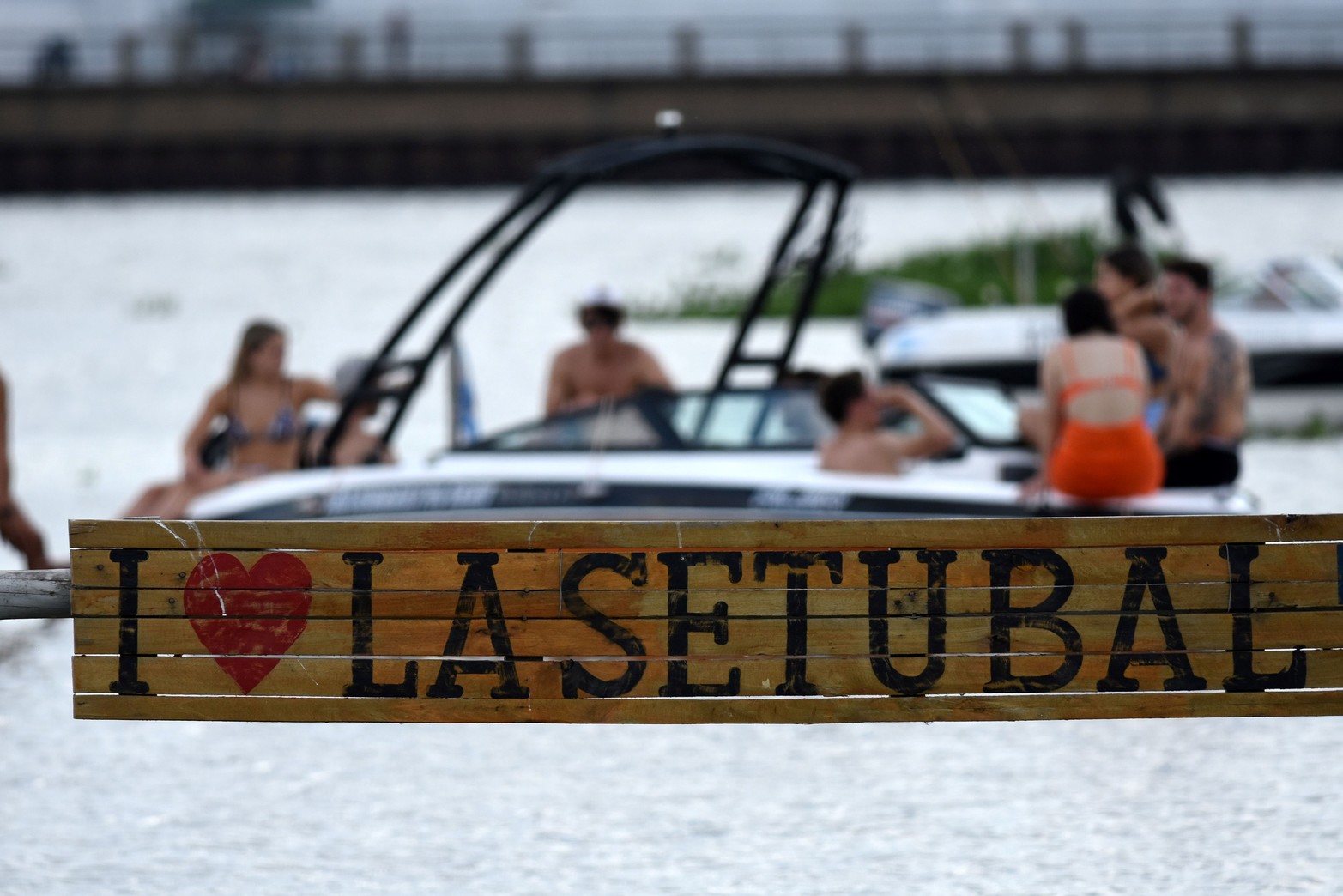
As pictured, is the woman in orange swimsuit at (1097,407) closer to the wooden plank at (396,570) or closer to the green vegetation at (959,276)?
the wooden plank at (396,570)

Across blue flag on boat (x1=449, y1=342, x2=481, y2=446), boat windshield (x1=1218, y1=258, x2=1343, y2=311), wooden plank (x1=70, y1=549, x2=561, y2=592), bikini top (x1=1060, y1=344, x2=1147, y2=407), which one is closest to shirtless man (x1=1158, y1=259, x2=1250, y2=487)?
bikini top (x1=1060, y1=344, x2=1147, y2=407)

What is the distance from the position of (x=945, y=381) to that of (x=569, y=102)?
29450mm

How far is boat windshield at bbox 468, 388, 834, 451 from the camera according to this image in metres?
7.43

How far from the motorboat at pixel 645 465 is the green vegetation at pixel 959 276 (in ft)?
41.9

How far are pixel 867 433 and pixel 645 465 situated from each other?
0.84 m

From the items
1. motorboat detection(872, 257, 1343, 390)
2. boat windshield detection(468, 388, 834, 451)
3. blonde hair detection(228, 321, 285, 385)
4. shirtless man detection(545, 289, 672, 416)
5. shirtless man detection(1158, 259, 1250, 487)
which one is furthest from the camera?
motorboat detection(872, 257, 1343, 390)

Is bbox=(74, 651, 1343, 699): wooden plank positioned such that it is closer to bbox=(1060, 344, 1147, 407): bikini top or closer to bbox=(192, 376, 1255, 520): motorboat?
bbox=(1060, 344, 1147, 407): bikini top

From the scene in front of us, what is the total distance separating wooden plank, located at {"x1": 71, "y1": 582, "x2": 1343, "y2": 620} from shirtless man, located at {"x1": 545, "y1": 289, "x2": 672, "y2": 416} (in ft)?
14.3

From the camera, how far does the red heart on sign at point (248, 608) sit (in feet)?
13.2

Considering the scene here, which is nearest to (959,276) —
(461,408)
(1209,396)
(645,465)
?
(461,408)

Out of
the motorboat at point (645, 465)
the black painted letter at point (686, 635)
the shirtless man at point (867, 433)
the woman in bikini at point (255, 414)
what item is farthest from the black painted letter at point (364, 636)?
the woman in bikini at point (255, 414)

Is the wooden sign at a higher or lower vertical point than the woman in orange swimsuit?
lower

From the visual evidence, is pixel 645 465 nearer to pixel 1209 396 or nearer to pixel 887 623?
pixel 1209 396

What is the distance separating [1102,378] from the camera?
20.6 ft
